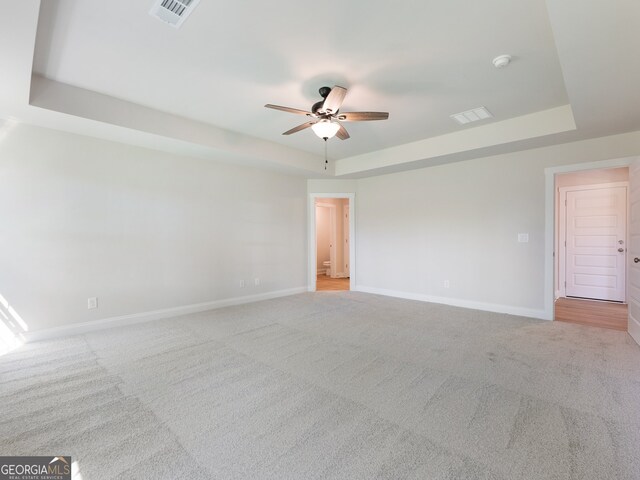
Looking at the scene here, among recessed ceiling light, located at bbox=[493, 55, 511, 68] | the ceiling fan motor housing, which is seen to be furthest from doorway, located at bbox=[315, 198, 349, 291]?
recessed ceiling light, located at bbox=[493, 55, 511, 68]

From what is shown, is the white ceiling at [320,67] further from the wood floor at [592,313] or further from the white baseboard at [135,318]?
the wood floor at [592,313]

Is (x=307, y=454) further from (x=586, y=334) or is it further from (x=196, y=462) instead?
(x=586, y=334)

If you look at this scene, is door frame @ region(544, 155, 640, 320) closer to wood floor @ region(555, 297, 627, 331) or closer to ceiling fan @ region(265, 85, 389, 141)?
wood floor @ region(555, 297, 627, 331)

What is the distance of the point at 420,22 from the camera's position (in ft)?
7.12

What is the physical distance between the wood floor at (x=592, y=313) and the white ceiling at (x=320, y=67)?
254 centimetres

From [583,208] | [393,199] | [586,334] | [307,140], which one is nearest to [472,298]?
[586,334]

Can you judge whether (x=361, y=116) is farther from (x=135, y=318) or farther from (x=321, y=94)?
(x=135, y=318)

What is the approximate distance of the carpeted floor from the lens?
5.23ft

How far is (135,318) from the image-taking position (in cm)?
419

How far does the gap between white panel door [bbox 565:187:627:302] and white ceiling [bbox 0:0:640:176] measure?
8.10 feet

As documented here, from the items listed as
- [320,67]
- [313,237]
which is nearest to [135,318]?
[313,237]

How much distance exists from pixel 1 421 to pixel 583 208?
823cm

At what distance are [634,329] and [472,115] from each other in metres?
3.13

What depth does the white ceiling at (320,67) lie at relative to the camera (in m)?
2.04
